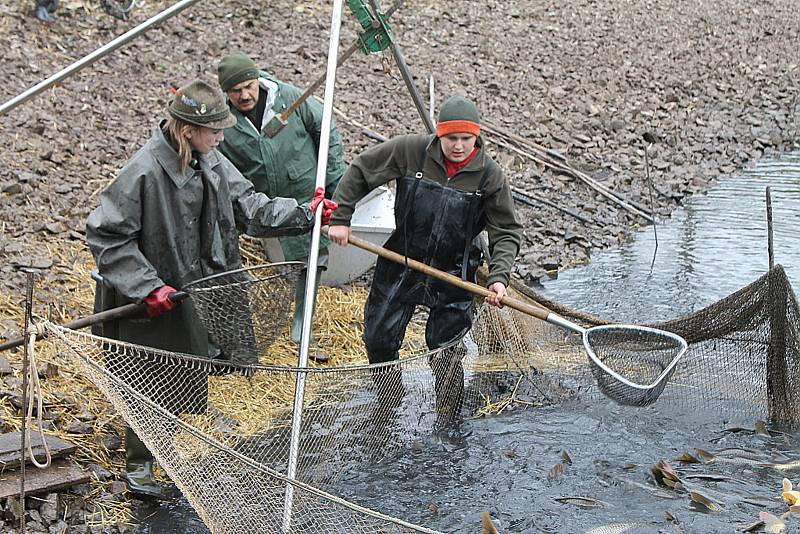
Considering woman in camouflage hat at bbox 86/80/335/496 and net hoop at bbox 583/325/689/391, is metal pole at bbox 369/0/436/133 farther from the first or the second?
net hoop at bbox 583/325/689/391

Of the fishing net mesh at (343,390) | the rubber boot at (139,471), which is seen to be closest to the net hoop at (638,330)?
the fishing net mesh at (343,390)

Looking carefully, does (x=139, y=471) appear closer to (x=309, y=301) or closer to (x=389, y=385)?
(x=309, y=301)

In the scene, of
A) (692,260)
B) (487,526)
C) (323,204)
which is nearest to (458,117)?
(323,204)

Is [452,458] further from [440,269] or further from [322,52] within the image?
[322,52]

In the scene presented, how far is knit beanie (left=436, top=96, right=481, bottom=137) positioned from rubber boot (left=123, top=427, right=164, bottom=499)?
2.17 metres

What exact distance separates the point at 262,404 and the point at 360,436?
31.1 inches

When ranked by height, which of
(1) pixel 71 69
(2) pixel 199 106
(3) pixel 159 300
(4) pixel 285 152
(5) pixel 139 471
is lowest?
(5) pixel 139 471

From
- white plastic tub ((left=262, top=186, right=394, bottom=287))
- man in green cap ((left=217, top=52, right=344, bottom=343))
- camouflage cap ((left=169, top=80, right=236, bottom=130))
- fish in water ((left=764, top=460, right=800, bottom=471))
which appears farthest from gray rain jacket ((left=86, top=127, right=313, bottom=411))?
fish in water ((left=764, top=460, right=800, bottom=471))

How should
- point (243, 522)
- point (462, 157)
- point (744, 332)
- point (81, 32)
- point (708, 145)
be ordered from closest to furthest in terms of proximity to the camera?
point (243, 522) < point (462, 157) < point (744, 332) < point (81, 32) < point (708, 145)

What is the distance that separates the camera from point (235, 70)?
19.1 feet

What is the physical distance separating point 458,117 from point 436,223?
636 mm

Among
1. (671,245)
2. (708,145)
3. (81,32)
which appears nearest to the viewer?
(671,245)

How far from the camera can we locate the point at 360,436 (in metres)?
5.24

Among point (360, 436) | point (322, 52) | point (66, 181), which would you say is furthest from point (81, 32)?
point (360, 436)
